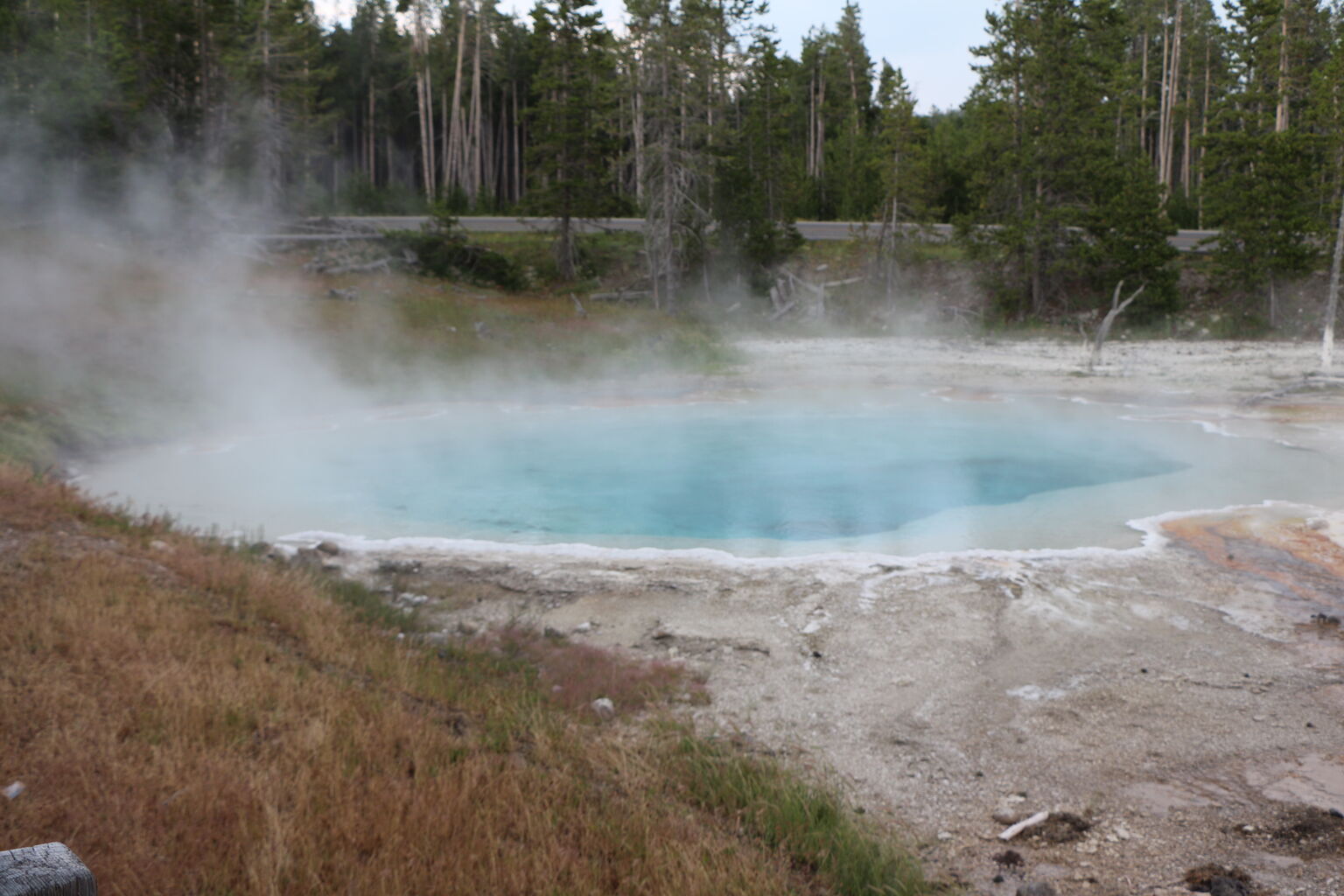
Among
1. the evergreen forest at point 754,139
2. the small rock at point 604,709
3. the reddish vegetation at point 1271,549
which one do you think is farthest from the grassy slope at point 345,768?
the evergreen forest at point 754,139

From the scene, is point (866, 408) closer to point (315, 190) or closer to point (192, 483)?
point (192, 483)

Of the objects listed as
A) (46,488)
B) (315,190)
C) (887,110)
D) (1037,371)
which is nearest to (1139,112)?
(887,110)

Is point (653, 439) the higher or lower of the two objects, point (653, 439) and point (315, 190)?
the lower

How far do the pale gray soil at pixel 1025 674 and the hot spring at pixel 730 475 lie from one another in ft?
5.80

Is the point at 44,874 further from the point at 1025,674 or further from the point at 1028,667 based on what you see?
the point at 1028,667

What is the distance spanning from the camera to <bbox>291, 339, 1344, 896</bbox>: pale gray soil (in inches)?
200

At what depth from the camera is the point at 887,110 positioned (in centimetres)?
3122

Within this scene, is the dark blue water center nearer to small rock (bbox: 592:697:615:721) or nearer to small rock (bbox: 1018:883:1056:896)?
small rock (bbox: 592:697:615:721)

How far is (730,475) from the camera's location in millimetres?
16297

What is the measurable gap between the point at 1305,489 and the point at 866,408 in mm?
9464

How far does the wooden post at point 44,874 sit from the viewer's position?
154cm

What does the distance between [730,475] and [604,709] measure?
10086mm

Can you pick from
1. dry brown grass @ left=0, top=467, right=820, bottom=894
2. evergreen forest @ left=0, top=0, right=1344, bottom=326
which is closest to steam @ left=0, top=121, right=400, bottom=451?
evergreen forest @ left=0, top=0, right=1344, bottom=326

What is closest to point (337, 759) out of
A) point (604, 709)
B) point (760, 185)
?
point (604, 709)
